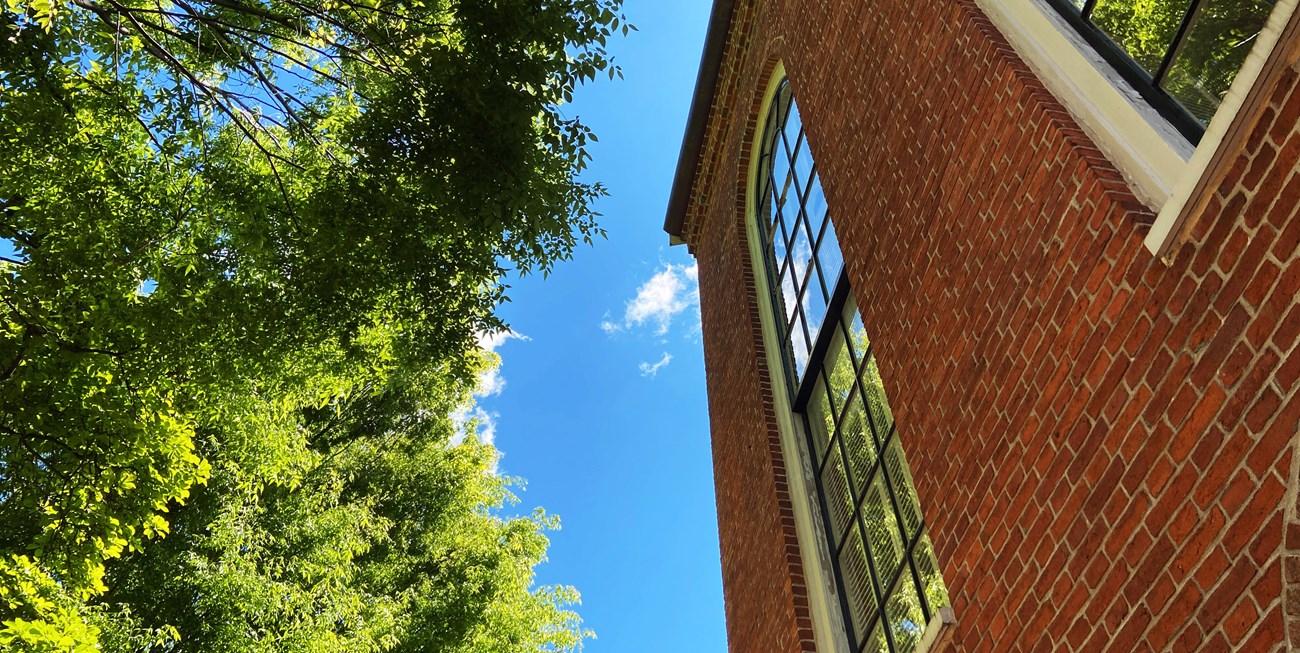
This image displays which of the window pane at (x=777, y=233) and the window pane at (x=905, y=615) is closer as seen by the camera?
the window pane at (x=905, y=615)

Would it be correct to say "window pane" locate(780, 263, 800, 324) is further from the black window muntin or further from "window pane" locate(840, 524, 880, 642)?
the black window muntin

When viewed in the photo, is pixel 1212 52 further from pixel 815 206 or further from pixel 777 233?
pixel 777 233

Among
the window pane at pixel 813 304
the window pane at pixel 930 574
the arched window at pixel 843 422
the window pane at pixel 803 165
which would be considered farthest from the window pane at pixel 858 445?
the window pane at pixel 803 165

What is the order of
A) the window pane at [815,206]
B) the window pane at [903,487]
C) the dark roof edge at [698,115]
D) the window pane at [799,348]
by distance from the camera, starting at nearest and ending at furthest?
1. the window pane at [903,487]
2. the window pane at [815,206]
3. the window pane at [799,348]
4. the dark roof edge at [698,115]

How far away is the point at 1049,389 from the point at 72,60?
25.6 ft

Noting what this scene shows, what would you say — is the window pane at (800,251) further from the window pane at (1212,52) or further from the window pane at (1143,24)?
the window pane at (1212,52)

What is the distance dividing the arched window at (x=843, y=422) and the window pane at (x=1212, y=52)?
2.37m

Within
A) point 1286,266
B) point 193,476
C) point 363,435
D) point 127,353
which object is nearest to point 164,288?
point 127,353

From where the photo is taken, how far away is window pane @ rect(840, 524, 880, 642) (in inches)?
211

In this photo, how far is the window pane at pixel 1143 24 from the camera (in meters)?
3.44

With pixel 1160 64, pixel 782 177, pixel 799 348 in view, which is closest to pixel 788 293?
pixel 799 348

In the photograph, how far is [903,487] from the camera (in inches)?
196

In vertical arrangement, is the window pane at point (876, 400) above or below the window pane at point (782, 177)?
below

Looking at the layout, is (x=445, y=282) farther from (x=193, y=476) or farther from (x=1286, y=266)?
(x=1286, y=266)
